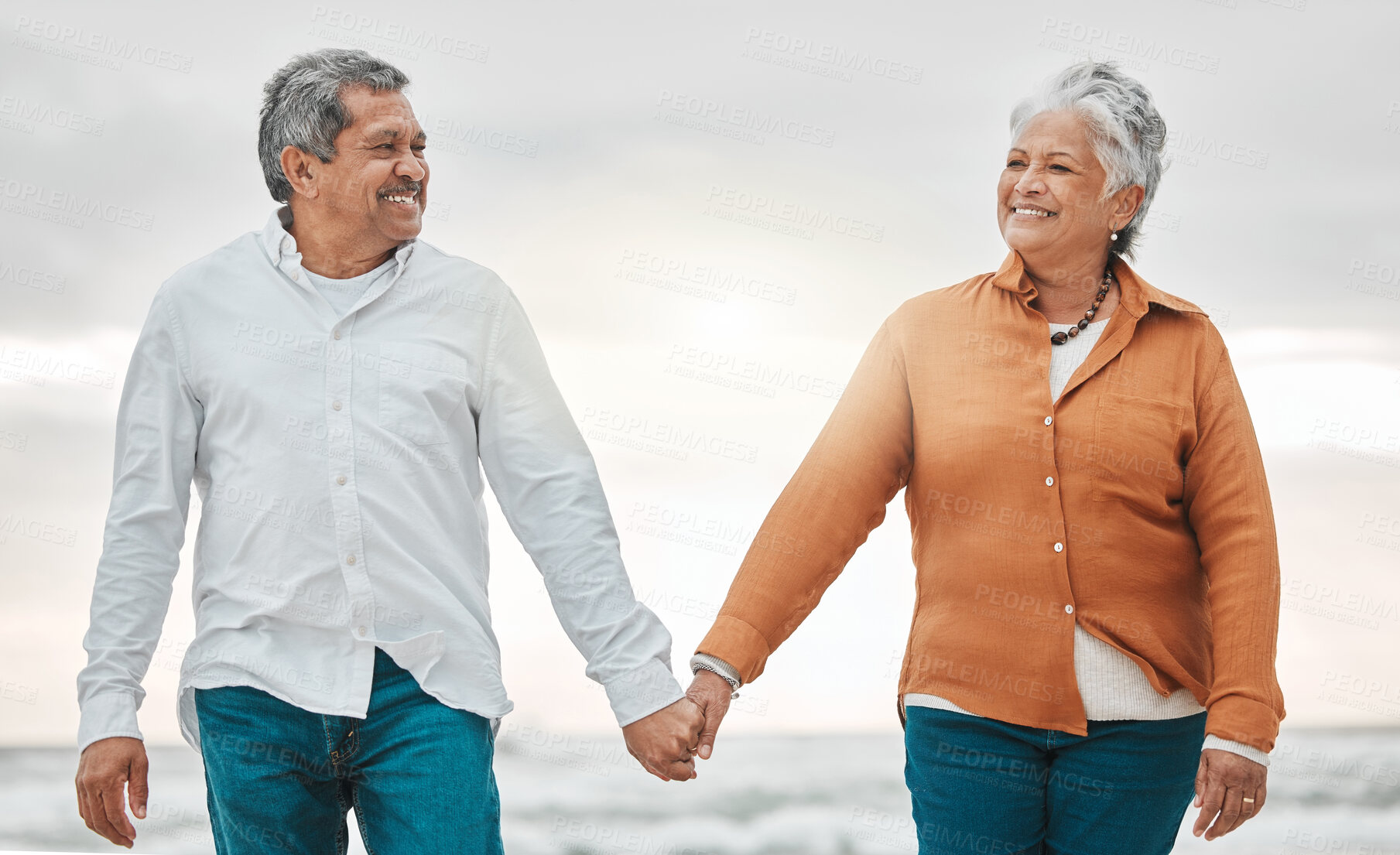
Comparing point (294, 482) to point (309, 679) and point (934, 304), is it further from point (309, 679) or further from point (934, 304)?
point (934, 304)

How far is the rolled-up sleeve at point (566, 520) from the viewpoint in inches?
72.1

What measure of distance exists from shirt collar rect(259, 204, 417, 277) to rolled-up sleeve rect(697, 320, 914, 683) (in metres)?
0.69

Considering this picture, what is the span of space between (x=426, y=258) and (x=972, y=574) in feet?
3.12

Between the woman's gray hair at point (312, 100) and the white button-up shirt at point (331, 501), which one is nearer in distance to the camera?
the white button-up shirt at point (331, 501)

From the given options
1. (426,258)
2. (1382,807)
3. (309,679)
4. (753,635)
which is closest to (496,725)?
(309,679)

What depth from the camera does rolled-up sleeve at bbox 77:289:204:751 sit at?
1728mm

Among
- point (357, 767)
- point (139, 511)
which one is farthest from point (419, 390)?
point (357, 767)

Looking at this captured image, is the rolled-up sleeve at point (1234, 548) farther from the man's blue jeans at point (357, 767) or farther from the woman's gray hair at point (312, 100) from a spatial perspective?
the woman's gray hair at point (312, 100)

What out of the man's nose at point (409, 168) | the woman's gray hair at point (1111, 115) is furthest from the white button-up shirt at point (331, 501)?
the woman's gray hair at point (1111, 115)

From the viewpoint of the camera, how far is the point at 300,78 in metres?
1.87

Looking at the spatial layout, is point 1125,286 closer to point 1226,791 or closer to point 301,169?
point 1226,791

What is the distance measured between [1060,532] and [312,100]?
1278 mm

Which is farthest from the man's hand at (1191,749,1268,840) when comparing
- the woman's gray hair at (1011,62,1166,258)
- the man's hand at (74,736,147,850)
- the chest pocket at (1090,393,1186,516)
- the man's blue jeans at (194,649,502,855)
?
the man's hand at (74,736,147,850)

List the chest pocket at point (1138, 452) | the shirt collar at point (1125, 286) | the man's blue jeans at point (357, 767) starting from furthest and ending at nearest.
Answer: the shirt collar at point (1125, 286) < the chest pocket at point (1138, 452) < the man's blue jeans at point (357, 767)
